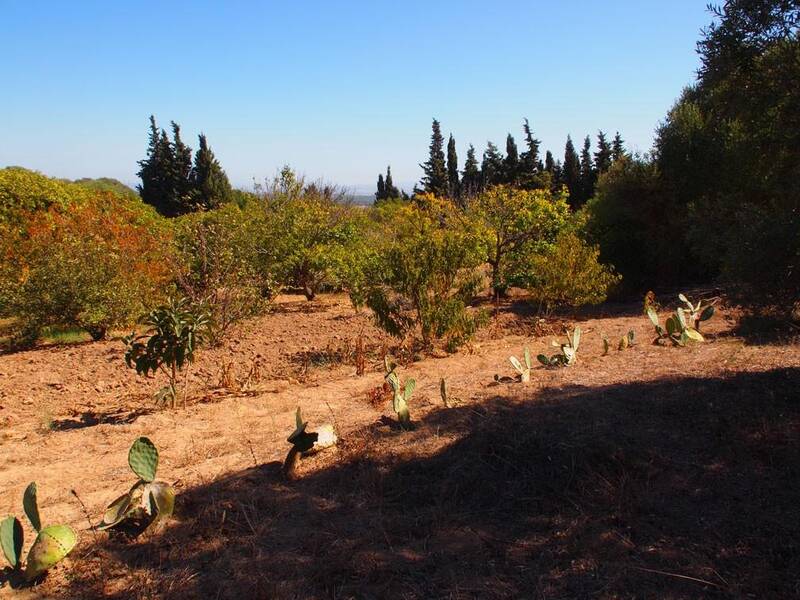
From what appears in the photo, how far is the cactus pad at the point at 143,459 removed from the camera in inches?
155

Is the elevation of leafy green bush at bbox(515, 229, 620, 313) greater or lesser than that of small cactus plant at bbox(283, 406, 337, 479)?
greater

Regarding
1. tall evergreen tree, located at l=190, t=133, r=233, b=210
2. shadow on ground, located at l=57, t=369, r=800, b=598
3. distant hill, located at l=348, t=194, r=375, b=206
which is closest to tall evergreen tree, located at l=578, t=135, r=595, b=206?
distant hill, located at l=348, t=194, r=375, b=206

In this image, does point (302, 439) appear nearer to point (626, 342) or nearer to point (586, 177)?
point (626, 342)

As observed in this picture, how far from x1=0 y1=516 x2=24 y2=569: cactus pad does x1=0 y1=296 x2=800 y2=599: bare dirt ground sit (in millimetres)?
200

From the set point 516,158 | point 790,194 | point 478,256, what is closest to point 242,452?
point 790,194

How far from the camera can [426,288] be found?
360 inches

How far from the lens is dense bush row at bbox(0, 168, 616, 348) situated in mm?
9312

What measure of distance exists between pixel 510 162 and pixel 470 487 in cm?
3917

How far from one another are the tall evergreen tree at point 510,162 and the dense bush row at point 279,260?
26.0 meters

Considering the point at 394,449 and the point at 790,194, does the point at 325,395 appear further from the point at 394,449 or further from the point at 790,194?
the point at 790,194

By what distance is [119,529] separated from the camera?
12.6 feet

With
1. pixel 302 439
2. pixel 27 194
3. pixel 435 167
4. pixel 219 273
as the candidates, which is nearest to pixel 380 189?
pixel 435 167

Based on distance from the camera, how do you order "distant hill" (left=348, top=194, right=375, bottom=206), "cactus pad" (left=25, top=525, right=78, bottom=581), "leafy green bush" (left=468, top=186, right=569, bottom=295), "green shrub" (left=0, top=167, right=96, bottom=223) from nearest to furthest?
"cactus pad" (left=25, top=525, right=78, bottom=581) → "leafy green bush" (left=468, top=186, right=569, bottom=295) → "green shrub" (left=0, top=167, right=96, bottom=223) → "distant hill" (left=348, top=194, right=375, bottom=206)

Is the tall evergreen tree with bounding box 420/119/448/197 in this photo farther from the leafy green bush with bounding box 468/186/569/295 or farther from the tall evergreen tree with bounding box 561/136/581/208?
the leafy green bush with bounding box 468/186/569/295
